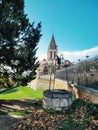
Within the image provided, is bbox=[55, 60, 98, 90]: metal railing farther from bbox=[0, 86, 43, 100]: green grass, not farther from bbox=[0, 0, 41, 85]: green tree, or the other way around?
bbox=[0, 86, 43, 100]: green grass

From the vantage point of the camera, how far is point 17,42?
18594 millimetres

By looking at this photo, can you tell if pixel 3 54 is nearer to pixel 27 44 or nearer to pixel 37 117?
pixel 27 44

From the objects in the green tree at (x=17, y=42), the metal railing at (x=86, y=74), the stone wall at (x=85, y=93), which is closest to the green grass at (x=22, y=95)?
the green tree at (x=17, y=42)

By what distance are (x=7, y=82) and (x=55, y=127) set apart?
11.5 metres

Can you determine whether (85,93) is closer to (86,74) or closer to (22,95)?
(86,74)

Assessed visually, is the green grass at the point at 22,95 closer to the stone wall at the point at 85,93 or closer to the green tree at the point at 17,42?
the green tree at the point at 17,42

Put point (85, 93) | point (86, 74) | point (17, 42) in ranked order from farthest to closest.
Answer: point (17, 42), point (86, 74), point (85, 93)

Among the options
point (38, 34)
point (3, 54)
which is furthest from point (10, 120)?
point (38, 34)

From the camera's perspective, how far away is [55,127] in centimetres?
837

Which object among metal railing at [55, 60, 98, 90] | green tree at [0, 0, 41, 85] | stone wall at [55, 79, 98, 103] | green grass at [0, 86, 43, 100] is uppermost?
green tree at [0, 0, 41, 85]

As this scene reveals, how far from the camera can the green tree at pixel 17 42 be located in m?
16.9

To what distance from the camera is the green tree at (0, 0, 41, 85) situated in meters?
16.9

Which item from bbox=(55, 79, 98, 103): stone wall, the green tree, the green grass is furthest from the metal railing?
the green grass

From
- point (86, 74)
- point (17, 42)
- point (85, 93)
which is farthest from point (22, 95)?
point (85, 93)
